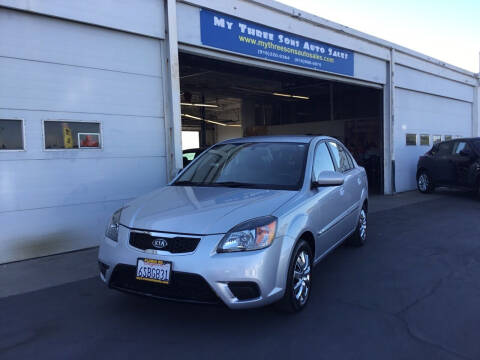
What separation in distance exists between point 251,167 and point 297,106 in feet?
57.0

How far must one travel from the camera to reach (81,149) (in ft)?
18.5

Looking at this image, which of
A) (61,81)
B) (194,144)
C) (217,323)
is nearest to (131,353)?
(217,323)

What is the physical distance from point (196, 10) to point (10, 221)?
14.5 ft

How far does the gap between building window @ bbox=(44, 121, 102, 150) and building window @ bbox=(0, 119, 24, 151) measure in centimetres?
31

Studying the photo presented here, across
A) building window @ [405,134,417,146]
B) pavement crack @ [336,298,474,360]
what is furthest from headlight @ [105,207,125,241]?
building window @ [405,134,417,146]

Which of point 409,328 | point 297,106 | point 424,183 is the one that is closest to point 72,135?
point 409,328

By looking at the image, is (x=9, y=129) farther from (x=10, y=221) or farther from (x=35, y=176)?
(x=10, y=221)

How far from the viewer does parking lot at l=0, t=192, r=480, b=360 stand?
287cm

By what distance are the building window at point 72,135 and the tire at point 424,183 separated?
31.9 feet

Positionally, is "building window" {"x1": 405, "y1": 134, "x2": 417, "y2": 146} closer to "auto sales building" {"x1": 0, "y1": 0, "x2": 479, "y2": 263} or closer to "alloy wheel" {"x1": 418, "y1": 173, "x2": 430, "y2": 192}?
"alloy wheel" {"x1": 418, "y1": 173, "x2": 430, "y2": 192}

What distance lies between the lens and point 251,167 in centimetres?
416

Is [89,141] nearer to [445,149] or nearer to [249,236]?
[249,236]

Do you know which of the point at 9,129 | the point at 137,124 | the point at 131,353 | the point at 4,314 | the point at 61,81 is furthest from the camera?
the point at 137,124

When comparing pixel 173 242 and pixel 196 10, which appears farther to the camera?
pixel 196 10
